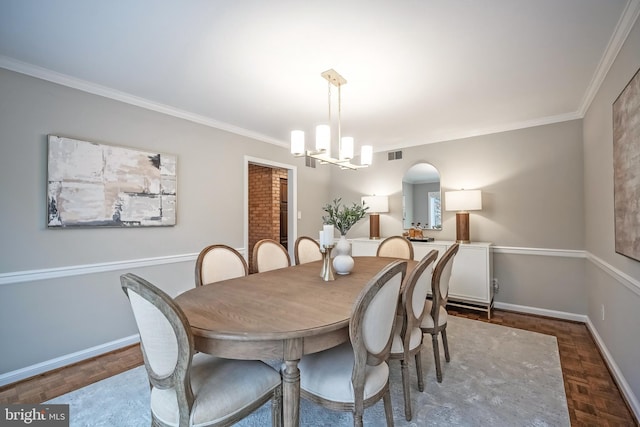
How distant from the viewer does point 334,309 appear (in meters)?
1.46

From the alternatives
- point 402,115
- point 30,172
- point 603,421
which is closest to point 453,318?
point 603,421

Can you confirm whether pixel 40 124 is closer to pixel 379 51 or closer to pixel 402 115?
pixel 379 51

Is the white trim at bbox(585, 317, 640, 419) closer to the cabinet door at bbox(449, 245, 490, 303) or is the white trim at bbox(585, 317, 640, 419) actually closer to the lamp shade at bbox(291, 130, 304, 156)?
the cabinet door at bbox(449, 245, 490, 303)

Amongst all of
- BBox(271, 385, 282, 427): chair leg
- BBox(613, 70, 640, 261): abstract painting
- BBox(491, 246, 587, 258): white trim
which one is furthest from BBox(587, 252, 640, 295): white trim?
BBox(271, 385, 282, 427): chair leg

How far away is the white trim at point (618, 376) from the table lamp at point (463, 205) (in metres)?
1.54

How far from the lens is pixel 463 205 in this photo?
148 inches

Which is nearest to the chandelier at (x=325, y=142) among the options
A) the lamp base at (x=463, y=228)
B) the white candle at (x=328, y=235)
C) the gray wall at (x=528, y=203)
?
the white candle at (x=328, y=235)

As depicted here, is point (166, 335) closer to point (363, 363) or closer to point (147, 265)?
point (363, 363)

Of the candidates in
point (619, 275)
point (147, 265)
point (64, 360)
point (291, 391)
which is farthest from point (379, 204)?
point (64, 360)

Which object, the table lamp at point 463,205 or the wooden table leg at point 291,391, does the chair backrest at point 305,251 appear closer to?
the wooden table leg at point 291,391

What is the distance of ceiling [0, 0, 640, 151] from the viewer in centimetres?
165

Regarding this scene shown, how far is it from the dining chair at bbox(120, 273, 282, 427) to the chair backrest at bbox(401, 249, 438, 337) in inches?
35.3

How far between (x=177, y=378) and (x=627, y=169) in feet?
9.07

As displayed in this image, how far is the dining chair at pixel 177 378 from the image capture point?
43.2 inches
